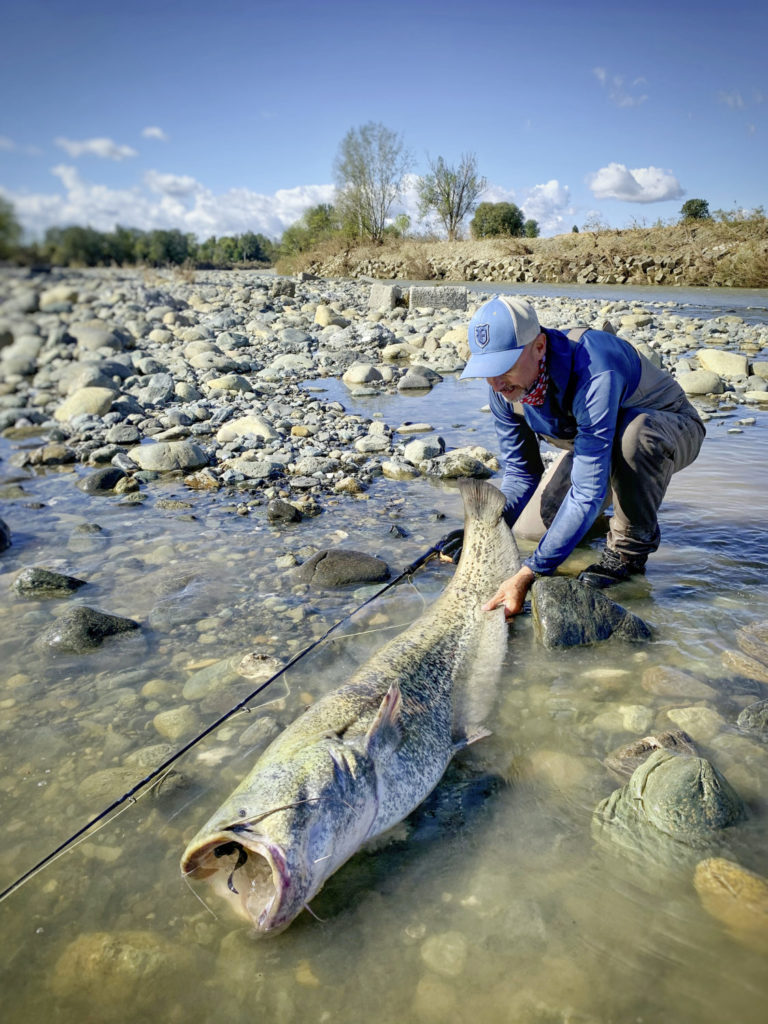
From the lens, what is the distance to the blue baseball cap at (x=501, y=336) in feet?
11.4

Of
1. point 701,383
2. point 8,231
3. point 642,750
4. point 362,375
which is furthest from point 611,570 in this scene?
point 362,375

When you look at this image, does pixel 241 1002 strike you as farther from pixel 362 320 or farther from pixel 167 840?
pixel 362 320

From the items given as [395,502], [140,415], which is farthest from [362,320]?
[395,502]

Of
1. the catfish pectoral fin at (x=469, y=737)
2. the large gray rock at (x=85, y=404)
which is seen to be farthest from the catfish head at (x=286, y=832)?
the large gray rock at (x=85, y=404)

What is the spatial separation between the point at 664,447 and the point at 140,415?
22.9 feet

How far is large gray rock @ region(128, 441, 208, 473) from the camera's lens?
23.1ft

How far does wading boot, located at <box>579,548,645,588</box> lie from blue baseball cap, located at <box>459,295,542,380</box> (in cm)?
171

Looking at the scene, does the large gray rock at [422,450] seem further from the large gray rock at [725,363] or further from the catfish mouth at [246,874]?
the large gray rock at [725,363]

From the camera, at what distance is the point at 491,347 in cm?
353

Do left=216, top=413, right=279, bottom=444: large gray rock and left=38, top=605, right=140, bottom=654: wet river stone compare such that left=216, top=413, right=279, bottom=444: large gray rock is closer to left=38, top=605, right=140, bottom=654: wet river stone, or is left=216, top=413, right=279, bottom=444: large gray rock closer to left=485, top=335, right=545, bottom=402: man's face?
left=38, top=605, right=140, bottom=654: wet river stone

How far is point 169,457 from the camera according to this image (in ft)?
23.1

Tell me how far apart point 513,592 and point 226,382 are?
776 centimetres

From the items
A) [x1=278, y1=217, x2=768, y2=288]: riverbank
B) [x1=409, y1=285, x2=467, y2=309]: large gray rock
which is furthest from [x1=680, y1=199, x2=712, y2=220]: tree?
[x1=409, y1=285, x2=467, y2=309]: large gray rock

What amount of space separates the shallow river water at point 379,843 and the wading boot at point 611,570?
15 cm
